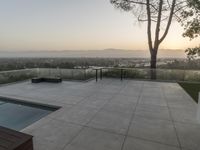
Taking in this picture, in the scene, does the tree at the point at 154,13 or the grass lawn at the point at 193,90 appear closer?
the grass lawn at the point at 193,90

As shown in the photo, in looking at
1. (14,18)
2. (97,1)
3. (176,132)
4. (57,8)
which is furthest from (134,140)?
(14,18)

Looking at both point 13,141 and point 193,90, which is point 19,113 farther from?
point 193,90

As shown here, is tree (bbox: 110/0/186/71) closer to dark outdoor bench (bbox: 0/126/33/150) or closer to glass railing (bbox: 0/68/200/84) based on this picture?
glass railing (bbox: 0/68/200/84)

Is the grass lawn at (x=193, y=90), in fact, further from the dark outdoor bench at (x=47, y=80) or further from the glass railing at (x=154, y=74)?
the dark outdoor bench at (x=47, y=80)

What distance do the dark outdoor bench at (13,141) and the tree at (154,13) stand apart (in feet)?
29.5

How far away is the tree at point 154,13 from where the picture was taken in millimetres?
8539

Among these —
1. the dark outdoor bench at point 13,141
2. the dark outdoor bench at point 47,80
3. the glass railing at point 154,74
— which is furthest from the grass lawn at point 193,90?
the dark outdoor bench at point 47,80

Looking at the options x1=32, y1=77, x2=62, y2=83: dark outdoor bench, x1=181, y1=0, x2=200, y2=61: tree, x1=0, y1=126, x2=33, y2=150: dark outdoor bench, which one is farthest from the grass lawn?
x1=32, y1=77, x2=62, y2=83: dark outdoor bench

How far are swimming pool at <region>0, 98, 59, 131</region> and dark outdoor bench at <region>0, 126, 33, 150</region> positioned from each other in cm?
122

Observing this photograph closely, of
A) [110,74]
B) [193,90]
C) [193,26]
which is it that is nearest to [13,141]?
[193,90]

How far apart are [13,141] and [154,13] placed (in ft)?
32.3

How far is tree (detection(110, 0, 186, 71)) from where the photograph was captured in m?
Answer: 8.54

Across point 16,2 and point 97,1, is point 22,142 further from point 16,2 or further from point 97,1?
point 16,2

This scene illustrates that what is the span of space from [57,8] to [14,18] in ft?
13.8
